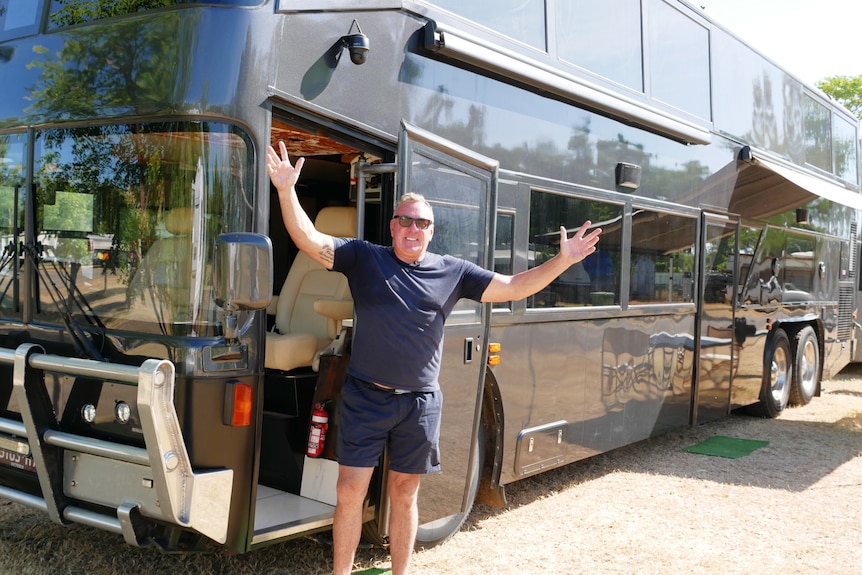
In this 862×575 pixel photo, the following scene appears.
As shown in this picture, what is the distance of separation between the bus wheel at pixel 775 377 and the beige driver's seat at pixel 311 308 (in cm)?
552

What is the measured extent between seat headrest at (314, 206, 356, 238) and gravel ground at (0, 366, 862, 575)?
1.91 meters

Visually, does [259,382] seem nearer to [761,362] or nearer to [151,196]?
[151,196]

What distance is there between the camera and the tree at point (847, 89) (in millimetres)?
32312

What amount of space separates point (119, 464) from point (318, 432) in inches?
40.0

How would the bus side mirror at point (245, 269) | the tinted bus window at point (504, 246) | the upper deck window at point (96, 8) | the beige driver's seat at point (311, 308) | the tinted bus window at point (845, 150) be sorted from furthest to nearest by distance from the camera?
1. the tinted bus window at point (845, 150)
2. the tinted bus window at point (504, 246)
3. the beige driver's seat at point (311, 308)
4. the upper deck window at point (96, 8)
5. the bus side mirror at point (245, 269)

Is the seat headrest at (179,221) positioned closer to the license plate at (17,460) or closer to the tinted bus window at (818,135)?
the license plate at (17,460)

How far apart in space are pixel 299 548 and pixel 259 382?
1.53 metres

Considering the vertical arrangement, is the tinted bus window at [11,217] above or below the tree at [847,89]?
below

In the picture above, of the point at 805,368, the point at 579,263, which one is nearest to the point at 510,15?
the point at 579,263

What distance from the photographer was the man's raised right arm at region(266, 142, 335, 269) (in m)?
3.59

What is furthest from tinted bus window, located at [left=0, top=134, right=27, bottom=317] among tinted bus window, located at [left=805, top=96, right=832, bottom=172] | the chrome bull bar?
tinted bus window, located at [left=805, top=96, right=832, bottom=172]

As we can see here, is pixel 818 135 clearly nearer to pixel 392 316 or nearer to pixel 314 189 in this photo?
pixel 314 189

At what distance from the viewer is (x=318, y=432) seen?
433 cm

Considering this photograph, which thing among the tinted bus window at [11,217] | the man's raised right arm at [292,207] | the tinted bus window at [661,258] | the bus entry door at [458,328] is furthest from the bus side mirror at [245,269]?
the tinted bus window at [661,258]
